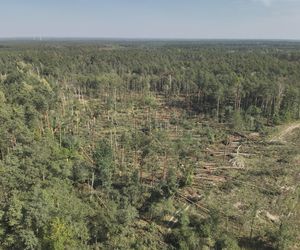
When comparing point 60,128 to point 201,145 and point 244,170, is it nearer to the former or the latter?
point 201,145

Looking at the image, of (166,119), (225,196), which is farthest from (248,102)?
(225,196)

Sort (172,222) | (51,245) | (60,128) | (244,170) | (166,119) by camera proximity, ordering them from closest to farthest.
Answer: (51,245) < (172,222) < (244,170) < (60,128) < (166,119)

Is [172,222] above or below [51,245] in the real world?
below

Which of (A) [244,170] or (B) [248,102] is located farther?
(B) [248,102]

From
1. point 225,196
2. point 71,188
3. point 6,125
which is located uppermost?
point 6,125

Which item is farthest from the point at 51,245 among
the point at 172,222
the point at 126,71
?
the point at 126,71

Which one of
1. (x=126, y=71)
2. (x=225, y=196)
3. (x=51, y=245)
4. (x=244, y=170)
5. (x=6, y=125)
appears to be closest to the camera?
(x=51, y=245)
